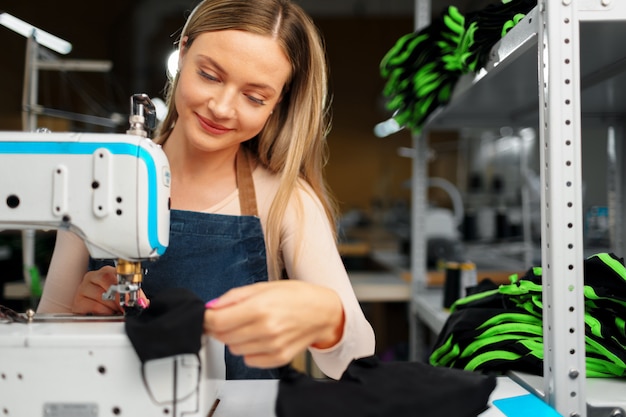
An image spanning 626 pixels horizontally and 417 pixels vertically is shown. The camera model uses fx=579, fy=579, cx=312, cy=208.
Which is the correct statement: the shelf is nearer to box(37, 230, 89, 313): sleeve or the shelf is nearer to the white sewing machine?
the white sewing machine

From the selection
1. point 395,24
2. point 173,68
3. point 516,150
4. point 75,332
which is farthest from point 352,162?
point 75,332

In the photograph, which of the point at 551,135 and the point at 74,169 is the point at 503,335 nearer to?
the point at 551,135

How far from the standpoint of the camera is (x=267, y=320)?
65cm

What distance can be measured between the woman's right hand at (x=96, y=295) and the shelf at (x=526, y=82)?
78cm

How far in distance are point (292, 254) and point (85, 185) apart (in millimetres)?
387

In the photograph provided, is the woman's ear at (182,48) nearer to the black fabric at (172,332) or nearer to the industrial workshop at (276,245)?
the industrial workshop at (276,245)

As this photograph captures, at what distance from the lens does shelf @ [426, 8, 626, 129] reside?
95cm

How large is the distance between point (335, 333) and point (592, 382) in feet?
1.55

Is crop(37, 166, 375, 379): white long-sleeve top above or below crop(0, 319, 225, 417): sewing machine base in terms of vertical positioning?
above

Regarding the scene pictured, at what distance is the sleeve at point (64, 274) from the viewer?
3.44 ft

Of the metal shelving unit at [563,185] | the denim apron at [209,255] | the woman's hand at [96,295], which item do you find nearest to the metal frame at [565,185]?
the metal shelving unit at [563,185]

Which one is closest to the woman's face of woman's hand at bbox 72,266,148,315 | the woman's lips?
the woman's lips

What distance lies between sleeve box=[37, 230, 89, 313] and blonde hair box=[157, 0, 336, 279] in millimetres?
280

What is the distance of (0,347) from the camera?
28.1 inches
